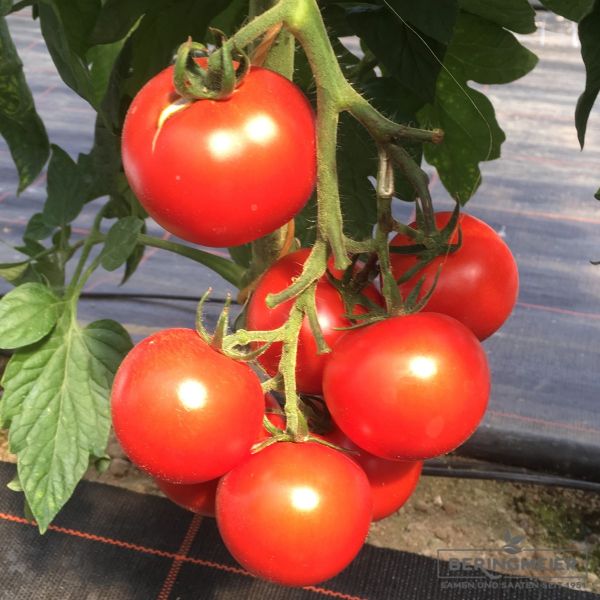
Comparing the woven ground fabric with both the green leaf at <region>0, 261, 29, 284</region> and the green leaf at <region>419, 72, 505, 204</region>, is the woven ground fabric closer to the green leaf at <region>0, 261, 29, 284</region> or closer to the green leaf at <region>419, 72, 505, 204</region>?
the green leaf at <region>0, 261, 29, 284</region>

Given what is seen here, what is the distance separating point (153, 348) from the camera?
1.33 ft

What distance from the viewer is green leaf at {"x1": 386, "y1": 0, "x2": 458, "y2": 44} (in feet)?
1.46

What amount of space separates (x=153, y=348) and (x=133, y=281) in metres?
1.14

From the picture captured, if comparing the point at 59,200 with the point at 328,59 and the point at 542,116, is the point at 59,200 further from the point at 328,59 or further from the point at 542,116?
the point at 542,116

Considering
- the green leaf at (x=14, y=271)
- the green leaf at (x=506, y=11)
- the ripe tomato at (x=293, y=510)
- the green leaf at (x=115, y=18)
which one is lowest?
the green leaf at (x=14, y=271)

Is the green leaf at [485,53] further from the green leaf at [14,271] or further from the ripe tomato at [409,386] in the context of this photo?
the green leaf at [14,271]

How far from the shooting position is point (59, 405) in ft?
2.31

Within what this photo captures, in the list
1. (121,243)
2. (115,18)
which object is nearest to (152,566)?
(121,243)

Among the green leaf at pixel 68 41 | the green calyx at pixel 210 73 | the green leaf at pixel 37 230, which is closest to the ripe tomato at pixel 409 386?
the green calyx at pixel 210 73

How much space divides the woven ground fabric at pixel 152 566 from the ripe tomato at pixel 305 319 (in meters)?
0.49

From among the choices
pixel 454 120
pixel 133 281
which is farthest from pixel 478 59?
pixel 133 281

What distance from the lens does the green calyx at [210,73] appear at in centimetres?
32

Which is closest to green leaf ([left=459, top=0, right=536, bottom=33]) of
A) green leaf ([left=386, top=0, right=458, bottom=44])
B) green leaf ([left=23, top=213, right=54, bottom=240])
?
green leaf ([left=386, top=0, right=458, bottom=44])

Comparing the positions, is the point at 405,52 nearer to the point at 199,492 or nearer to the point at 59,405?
the point at 199,492
